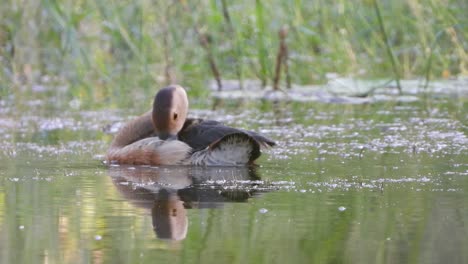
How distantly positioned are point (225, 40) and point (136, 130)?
5.35 metres

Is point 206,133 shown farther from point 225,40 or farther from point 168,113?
point 225,40

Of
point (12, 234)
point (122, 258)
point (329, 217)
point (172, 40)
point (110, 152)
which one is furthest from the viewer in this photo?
point (172, 40)

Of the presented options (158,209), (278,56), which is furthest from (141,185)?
(278,56)

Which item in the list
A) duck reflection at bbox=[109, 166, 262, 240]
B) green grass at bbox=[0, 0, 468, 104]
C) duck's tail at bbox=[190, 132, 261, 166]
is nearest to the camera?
duck reflection at bbox=[109, 166, 262, 240]

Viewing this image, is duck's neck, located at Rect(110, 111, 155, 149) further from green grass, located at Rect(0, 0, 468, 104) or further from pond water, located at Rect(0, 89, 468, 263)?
green grass, located at Rect(0, 0, 468, 104)

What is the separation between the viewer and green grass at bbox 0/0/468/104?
1073 centimetres

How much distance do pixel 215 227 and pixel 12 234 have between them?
0.74 meters

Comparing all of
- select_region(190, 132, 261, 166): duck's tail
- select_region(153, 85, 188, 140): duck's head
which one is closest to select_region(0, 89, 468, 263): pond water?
select_region(190, 132, 261, 166): duck's tail

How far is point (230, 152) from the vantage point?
6605 mm

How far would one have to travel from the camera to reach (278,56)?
10.6 metres

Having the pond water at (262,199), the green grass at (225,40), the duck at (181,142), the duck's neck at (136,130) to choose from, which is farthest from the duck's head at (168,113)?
the green grass at (225,40)

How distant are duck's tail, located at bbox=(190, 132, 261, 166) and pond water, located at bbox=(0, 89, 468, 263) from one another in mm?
136

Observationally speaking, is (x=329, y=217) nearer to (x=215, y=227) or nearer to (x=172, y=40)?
(x=215, y=227)

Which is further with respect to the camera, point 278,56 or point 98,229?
point 278,56
